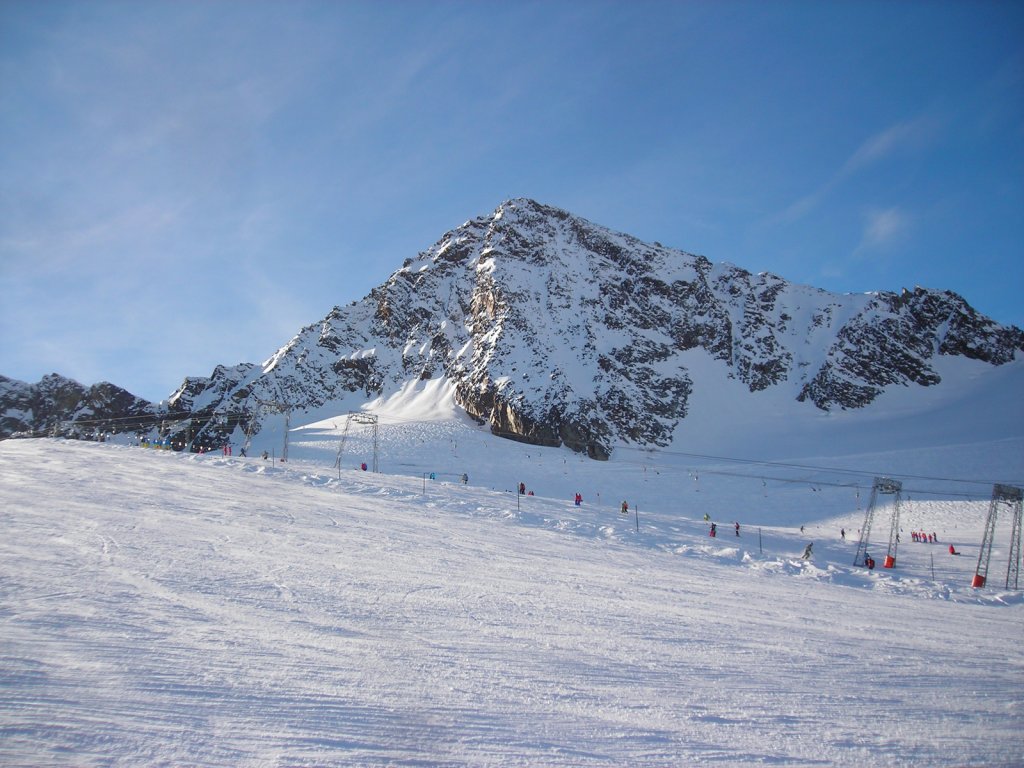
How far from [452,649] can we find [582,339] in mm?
78511

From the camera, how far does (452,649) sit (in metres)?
7.69

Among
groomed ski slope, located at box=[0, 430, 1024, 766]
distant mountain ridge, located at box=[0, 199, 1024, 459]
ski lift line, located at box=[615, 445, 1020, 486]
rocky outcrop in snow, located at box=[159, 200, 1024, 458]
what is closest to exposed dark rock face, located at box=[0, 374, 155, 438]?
distant mountain ridge, located at box=[0, 199, 1024, 459]

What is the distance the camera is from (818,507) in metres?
41.1

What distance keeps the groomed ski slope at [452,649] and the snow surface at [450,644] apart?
4cm

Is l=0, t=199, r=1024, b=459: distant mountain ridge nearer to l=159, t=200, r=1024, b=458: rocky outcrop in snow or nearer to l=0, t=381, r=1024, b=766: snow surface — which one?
l=159, t=200, r=1024, b=458: rocky outcrop in snow

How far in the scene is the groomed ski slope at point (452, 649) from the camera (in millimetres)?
5438

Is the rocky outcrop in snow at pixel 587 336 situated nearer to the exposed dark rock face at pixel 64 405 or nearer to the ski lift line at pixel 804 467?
the ski lift line at pixel 804 467

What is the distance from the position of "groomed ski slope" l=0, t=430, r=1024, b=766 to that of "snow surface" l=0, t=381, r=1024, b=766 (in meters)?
0.04

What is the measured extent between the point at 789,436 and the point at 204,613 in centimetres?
7456

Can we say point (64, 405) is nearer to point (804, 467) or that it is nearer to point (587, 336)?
point (587, 336)

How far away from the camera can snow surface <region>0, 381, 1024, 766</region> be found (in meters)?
5.46

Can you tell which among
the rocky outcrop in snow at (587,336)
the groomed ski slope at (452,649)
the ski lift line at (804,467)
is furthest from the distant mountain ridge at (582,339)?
the groomed ski slope at (452,649)

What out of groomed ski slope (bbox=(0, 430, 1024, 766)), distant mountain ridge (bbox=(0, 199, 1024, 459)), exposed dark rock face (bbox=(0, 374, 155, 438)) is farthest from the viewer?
exposed dark rock face (bbox=(0, 374, 155, 438))

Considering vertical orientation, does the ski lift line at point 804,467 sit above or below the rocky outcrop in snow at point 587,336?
below
